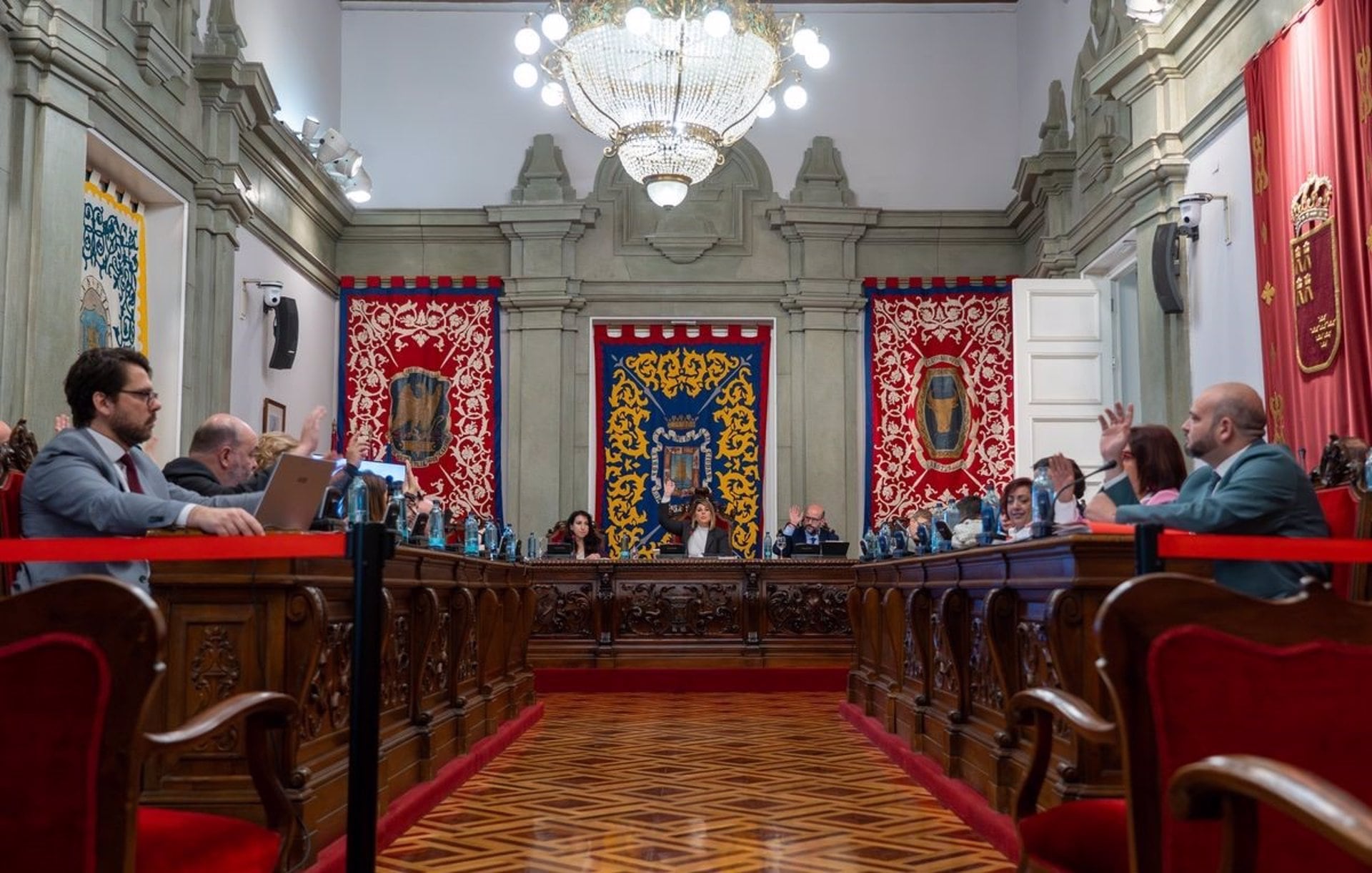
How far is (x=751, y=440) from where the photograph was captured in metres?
11.6

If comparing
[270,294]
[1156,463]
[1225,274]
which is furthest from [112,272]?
[1225,274]

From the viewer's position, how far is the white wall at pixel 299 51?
380 inches

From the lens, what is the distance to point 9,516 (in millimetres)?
3123

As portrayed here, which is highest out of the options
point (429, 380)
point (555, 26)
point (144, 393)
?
point (555, 26)

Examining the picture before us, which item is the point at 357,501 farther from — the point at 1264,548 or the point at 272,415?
the point at 272,415

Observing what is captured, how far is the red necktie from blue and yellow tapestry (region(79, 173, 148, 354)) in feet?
12.9

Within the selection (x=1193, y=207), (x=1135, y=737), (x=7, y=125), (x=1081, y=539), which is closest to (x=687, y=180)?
(x=1193, y=207)

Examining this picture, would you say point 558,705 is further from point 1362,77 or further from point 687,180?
point 1362,77

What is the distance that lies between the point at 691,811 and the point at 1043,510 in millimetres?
1478

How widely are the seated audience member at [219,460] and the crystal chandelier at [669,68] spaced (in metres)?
3.39

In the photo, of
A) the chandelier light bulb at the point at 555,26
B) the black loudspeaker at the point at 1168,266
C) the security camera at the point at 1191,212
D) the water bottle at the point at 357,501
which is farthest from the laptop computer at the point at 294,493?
the black loudspeaker at the point at 1168,266

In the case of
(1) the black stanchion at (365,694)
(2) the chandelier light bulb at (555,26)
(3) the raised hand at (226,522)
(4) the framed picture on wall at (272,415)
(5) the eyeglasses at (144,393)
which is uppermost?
(2) the chandelier light bulb at (555,26)

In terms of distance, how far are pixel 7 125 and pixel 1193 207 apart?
6214 millimetres

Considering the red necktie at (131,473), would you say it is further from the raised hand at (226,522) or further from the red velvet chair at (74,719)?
the red velvet chair at (74,719)
